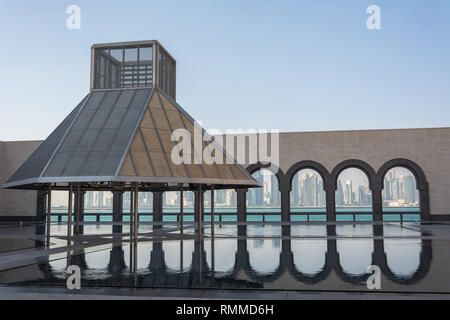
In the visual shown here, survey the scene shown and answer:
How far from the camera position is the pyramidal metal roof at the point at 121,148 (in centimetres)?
1366

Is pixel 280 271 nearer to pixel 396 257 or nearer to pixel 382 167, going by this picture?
pixel 396 257

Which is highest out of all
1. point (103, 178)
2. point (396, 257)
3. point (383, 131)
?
point (383, 131)

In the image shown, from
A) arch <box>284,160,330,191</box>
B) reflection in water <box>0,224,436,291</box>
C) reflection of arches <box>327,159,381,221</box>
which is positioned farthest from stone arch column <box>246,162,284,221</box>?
reflection in water <box>0,224,436,291</box>

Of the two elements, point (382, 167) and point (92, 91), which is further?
point (382, 167)

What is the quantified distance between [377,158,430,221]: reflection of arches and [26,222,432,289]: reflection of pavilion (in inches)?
681

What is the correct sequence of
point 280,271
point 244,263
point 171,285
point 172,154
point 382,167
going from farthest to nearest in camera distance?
1. point 382,167
2. point 172,154
3. point 244,263
4. point 280,271
5. point 171,285

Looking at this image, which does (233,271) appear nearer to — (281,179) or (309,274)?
(309,274)

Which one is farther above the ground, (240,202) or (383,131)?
(383,131)

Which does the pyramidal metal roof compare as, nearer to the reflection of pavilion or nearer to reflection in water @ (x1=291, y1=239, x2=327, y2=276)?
the reflection of pavilion

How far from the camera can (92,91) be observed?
61.2 ft

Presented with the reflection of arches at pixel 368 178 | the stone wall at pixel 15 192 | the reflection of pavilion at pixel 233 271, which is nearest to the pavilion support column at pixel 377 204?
the reflection of arches at pixel 368 178
